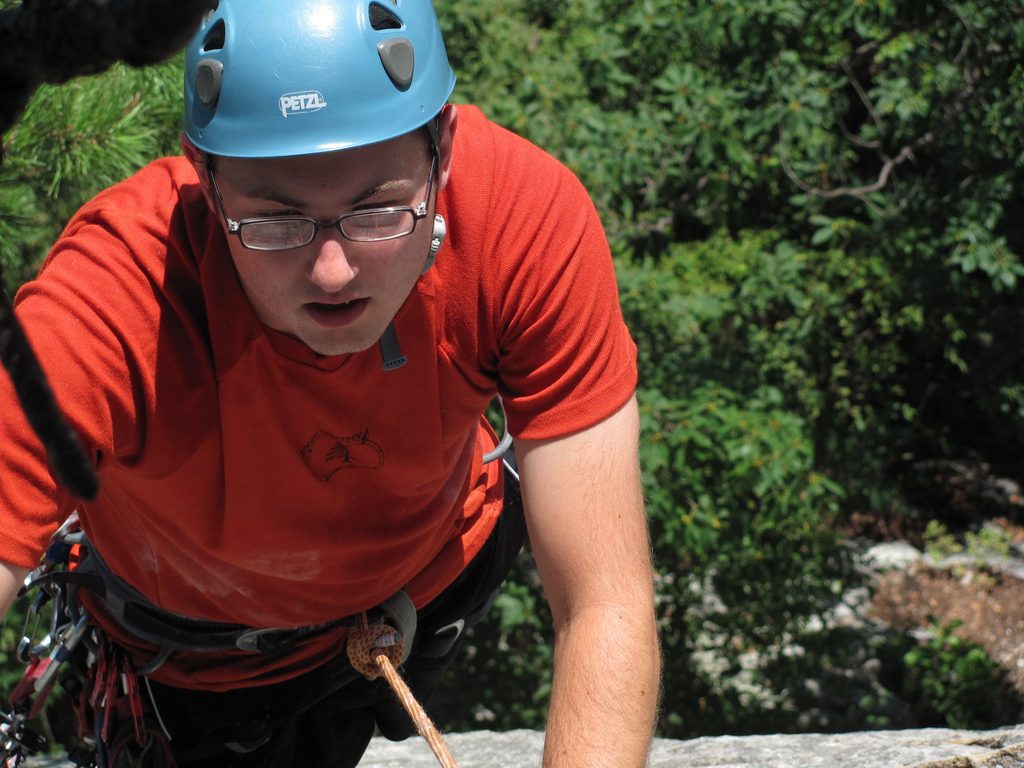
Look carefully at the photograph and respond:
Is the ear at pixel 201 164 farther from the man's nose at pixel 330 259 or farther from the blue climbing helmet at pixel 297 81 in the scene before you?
the man's nose at pixel 330 259

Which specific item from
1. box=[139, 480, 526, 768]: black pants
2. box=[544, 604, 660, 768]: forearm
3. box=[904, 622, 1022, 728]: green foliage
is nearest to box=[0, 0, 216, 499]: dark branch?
box=[544, 604, 660, 768]: forearm

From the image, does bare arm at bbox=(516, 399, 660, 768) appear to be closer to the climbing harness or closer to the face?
the face

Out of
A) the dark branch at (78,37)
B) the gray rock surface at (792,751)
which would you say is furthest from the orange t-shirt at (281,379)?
the gray rock surface at (792,751)

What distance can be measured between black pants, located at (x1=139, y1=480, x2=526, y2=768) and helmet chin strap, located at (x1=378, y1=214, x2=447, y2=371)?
0.81 m

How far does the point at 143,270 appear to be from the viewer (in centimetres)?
169

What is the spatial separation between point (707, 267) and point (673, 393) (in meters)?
0.91

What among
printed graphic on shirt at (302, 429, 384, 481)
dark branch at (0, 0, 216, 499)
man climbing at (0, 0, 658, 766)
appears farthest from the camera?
printed graphic on shirt at (302, 429, 384, 481)

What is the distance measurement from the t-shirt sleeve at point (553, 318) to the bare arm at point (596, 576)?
1.8 inches

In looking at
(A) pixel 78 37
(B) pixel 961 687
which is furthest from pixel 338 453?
(B) pixel 961 687

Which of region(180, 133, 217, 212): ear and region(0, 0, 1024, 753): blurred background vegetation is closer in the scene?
region(180, 133, 217, 212): ear

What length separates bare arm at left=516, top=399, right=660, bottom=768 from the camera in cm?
174

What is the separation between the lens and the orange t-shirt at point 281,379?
5.28ft

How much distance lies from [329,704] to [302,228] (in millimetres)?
1269

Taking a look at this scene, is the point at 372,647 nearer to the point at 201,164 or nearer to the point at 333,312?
the point at 333,312
